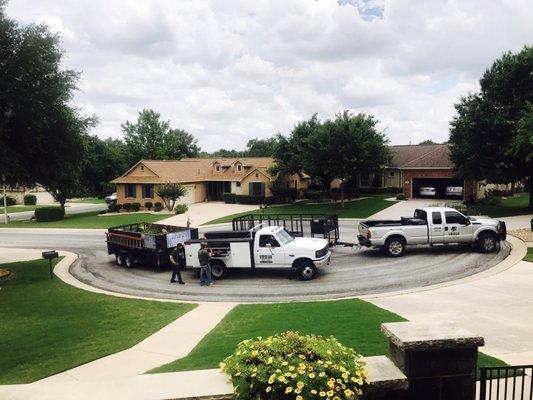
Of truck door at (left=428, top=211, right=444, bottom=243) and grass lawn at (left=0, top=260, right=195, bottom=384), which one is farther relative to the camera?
truck door at (left=428, top=211, right=444, bottom=243)

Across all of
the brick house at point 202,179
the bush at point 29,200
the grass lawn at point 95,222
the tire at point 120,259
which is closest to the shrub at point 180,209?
the grass lawn at point 95,222

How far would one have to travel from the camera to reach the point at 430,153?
55219mm

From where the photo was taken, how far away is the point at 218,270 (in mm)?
19938

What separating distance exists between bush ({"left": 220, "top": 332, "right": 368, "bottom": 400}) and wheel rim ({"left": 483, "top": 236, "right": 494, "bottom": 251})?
20121 mm

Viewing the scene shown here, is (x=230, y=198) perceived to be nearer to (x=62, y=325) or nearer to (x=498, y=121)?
(x=498, y=121)

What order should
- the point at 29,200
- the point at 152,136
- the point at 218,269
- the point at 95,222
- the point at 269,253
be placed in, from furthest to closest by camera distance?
the point at 152,136 < the point at 29,200 < the point at 95,222 < the point at 218,269 < the point at 269,253

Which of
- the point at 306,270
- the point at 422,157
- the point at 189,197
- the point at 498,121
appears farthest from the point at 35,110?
the point at 422,157

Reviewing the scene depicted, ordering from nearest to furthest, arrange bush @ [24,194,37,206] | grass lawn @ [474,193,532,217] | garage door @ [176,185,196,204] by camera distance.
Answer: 1. grass lawn @ [474,193,532,217]
2. garage door @ [176,185,196,204]
3. bush @ [24,194,37,206]

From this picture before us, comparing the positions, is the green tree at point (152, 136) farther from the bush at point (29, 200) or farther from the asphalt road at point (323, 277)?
the asphalt road at point (323, 277)

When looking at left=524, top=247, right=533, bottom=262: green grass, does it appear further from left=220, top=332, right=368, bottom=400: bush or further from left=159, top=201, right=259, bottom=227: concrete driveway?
left=159, top=201, right=259, bottom=227: concrete driveway

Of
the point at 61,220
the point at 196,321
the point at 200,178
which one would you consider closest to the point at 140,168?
the point at 200,178

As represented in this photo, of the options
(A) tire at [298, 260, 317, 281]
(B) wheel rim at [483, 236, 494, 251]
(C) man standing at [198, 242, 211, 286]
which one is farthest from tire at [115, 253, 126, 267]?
(B) wheel rim at [483, 236, 494, 251]

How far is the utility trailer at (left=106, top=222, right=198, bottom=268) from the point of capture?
2173cm

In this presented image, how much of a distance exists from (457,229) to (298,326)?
530 inches
